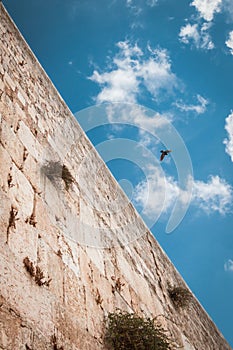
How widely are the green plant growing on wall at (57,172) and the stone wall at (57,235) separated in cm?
1

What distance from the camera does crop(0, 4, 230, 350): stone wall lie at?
2297 millimetres

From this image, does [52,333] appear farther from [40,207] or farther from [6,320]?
[40,207]

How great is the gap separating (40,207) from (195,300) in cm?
544

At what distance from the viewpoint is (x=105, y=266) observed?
3.89 m

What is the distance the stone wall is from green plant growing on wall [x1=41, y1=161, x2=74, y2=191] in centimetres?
1

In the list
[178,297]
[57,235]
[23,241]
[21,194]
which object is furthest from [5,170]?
[178,297]

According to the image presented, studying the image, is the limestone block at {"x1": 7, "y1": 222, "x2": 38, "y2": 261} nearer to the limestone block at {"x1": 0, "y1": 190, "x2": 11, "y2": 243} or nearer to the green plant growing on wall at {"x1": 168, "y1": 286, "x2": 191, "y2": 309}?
the limestone block at {"x1": 0, "y1": 190, "x2": 11, "y2": 243}

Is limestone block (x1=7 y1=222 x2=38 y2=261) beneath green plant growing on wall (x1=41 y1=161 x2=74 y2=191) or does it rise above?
beneath

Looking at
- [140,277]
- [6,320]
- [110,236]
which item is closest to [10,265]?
[6,320]

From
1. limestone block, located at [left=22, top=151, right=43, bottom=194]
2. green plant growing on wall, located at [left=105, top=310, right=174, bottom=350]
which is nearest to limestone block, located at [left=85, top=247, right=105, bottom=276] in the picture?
green plant growing on wall, located at [left=105, top=310, right=174, bottom=350]

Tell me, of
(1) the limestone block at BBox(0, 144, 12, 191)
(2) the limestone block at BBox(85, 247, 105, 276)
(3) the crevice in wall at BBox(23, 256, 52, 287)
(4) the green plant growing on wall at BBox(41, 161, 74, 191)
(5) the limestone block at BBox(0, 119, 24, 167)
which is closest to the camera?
(3) the crevice in wall at BBox(23, 256, 52, 287)

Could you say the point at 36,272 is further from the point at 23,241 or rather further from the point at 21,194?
the point at 21,194

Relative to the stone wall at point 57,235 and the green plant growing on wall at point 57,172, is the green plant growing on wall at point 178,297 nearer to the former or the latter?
the stone wall at point 57,235

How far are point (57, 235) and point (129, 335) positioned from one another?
113 cm
